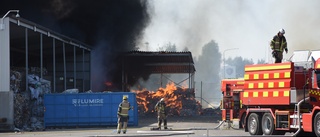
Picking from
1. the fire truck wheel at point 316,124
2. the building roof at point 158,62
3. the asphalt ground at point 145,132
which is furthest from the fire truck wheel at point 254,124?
the building roof at point 158,62

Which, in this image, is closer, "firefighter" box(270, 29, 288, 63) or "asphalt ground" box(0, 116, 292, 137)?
"firefighter" box(270, 29, 288, 63)

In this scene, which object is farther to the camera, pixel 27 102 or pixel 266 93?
pixel 27 102

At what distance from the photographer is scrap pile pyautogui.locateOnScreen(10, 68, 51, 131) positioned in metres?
31.8

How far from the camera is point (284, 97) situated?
64.9 ft

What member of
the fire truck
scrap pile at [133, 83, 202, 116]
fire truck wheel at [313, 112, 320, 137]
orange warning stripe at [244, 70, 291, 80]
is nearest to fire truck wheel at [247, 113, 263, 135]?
the fire truck

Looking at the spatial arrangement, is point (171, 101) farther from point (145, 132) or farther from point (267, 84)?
point (267, 84)

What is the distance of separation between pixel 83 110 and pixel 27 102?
3168mm

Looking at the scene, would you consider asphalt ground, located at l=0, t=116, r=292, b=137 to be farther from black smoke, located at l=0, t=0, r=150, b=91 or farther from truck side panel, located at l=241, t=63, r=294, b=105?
black smoke, located at l=0, t=0, r=150, b=91

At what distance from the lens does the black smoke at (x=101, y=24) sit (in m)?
43.2

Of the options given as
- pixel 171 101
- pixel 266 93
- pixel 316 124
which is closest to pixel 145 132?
pixel 266 93

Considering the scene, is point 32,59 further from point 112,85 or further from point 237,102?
point 237,102

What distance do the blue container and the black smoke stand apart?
1163 centimetres

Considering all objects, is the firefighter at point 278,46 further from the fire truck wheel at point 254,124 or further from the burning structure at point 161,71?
the burning structure at point 161,71

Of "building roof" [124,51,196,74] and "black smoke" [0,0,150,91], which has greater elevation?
"black smoke" [0,0,150,91]
